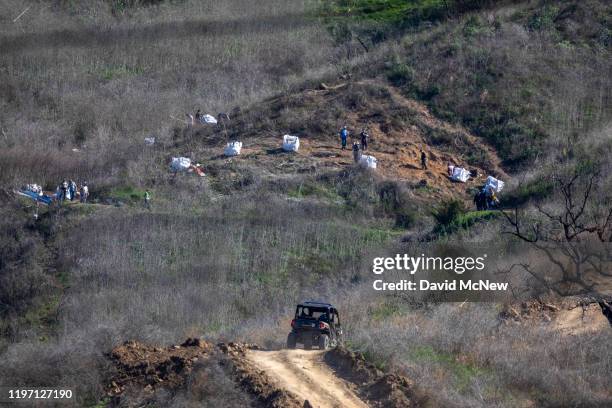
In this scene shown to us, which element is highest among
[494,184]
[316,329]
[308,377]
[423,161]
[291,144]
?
[291,144]

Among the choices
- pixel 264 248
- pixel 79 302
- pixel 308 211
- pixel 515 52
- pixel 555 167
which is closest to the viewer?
pixel 79 302

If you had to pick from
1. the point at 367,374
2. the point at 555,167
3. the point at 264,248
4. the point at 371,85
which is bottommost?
the point at 367,374

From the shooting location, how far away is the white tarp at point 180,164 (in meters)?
35.0

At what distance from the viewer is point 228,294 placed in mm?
27156

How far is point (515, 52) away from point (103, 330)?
25.4 metres

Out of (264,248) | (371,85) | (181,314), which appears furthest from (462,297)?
(371,85)

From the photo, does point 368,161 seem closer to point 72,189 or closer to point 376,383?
point 72,189

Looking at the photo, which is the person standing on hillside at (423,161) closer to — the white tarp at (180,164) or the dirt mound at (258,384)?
the white tarp at (180,164)

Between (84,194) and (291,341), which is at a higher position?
(84,194)

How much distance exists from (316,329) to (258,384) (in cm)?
338

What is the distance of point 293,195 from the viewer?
33.2m

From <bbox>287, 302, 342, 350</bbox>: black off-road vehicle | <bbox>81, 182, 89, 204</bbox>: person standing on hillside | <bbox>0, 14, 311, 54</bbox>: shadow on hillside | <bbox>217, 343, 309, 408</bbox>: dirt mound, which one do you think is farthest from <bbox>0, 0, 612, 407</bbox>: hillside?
<bbox>287, 302, 342, 350</bbox>: black off-road vehicle

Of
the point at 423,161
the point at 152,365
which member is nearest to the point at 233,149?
the point at 423,161

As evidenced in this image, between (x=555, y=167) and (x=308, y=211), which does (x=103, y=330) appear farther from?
(x=555, y=167)
